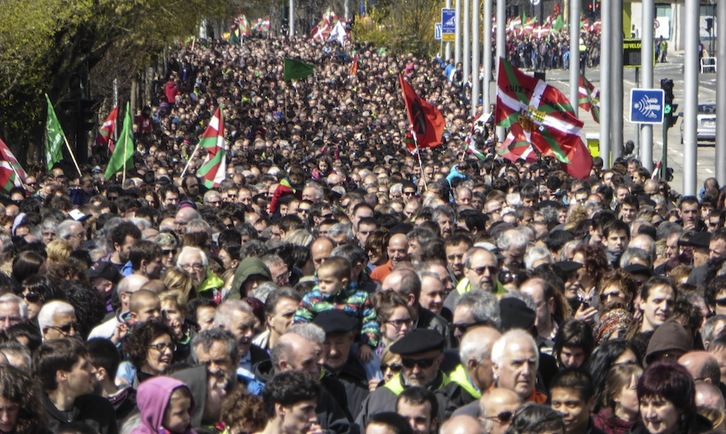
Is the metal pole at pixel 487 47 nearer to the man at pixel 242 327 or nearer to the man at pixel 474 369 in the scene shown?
the man at pixel 242 327

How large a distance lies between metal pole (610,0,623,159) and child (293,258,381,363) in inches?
759

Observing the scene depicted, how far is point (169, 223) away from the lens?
14938 mm

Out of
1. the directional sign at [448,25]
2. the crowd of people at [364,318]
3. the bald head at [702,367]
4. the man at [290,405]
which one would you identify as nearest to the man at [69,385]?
the crowd of people at [364,318]

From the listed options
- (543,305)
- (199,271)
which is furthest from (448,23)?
(543,305)

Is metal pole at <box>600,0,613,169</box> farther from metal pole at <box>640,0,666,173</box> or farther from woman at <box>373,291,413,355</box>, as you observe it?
woman at <box>373,291,413,355</box>

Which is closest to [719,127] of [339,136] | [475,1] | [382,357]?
[382,357]

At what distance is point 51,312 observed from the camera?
9516mm

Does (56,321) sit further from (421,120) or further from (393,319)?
(421,120)

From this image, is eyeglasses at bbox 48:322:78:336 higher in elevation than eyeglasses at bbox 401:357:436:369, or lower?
lower

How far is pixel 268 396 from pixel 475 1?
152 feet

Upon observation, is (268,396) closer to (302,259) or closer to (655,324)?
(655,324)

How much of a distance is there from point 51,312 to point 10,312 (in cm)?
34

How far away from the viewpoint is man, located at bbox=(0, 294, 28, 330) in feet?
31.8

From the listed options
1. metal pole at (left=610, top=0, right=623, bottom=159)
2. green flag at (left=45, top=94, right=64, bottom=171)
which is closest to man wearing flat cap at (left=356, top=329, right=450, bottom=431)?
green flag at (left=45, top=94, right=64, bottom=171)
